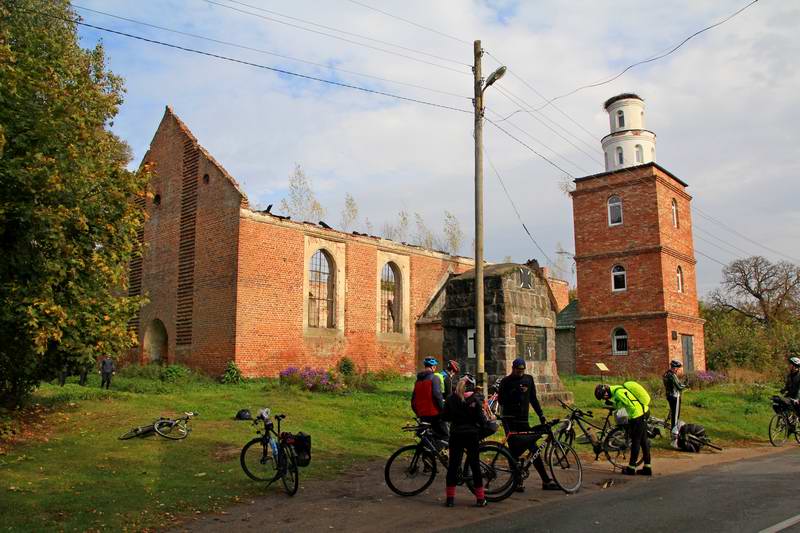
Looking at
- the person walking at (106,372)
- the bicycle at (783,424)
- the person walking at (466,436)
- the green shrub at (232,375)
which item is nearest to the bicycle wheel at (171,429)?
the person walking at (466,436)

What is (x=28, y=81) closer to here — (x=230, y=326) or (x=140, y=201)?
(x=230, y=326)

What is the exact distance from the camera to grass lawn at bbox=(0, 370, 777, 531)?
7781 millimetres

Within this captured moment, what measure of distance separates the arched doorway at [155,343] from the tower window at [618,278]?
67.6 ft

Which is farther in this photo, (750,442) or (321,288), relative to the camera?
(321,288)

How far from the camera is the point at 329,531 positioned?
22.7 feet

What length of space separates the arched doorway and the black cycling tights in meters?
21.3

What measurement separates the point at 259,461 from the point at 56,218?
5.23m

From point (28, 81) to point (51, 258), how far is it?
10.3ft

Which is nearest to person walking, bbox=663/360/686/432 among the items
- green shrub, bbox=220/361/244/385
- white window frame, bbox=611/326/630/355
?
green shrub, bbox=220/361/244/385

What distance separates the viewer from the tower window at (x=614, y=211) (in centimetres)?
3027

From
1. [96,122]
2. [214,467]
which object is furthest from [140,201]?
[214,467]

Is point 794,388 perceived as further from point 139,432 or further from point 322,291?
point 322,291

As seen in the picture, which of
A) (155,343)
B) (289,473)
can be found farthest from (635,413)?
(155,343)

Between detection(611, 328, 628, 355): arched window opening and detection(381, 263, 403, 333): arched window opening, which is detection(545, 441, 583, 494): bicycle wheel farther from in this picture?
detection(611, 328, 628, 355): arched window opening
